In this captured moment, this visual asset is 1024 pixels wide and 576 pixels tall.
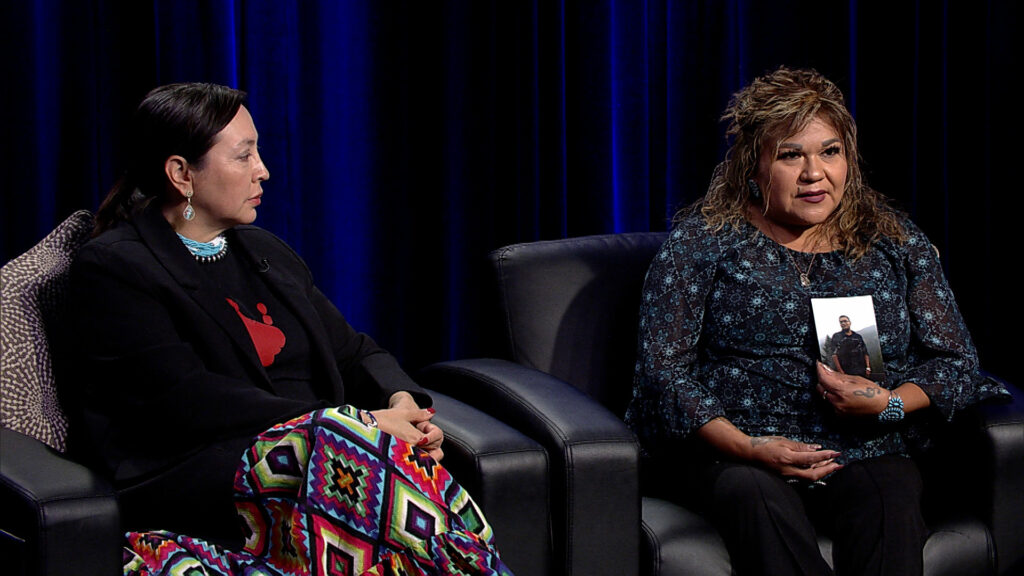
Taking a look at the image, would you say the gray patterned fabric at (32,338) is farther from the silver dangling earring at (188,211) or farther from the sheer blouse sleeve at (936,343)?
the sheer blouse sleeve at (936,343)

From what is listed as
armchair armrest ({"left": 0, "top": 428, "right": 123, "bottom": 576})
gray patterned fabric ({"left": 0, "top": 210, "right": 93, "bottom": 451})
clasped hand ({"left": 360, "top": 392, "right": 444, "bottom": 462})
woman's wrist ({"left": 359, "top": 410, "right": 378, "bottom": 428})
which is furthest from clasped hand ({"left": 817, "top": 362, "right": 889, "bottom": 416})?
gray patterned fabric ({"left": 0, "top": 210, "right": 93, "bottom": 451})

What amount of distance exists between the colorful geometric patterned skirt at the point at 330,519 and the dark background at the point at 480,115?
825 mm

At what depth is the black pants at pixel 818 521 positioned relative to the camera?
6.00 ft

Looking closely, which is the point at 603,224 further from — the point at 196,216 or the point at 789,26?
the point at 196,216

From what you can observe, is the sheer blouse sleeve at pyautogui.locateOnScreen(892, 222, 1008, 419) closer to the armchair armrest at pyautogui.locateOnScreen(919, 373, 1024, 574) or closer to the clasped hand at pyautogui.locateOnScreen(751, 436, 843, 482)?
the armchair armrest at pyautogui.locateOnScreen(919, 373, 1024, 574)

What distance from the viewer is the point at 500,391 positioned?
6.85 feet

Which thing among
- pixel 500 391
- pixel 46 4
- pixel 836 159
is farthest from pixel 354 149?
pixel 836 159

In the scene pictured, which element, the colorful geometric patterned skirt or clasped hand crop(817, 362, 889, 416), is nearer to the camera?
the colorful geometric patterned skirt

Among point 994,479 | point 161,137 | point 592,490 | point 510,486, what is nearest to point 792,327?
point 994,479

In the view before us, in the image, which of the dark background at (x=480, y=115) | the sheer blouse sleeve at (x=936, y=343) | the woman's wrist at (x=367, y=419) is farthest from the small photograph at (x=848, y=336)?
the woman's wrist at (x=367, y=419)

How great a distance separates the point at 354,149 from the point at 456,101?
29 cm

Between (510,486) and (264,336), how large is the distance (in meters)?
0.54

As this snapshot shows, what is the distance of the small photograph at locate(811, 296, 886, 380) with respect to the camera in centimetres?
208

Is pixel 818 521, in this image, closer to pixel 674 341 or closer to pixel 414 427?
pixel 674 341
